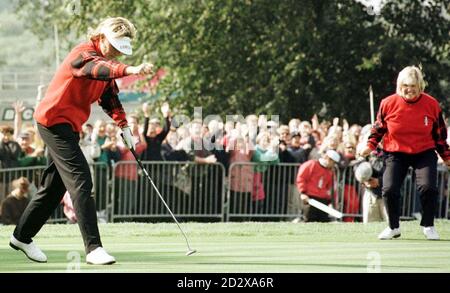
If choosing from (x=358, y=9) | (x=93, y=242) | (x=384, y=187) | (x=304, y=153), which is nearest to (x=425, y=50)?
(x=358, y=9)

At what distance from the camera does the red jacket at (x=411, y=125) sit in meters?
13.8

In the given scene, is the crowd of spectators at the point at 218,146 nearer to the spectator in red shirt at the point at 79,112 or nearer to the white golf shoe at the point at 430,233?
the white golf shoe at the point at 430,233

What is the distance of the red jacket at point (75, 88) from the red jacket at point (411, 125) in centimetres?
417

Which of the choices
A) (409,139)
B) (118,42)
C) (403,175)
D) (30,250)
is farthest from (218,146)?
(118,42)

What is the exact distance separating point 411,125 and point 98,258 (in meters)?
4.73

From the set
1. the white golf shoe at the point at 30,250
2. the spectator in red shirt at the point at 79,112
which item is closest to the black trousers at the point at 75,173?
the spectator in red shirt at the point at 79,112

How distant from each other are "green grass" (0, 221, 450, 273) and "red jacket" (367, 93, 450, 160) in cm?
107

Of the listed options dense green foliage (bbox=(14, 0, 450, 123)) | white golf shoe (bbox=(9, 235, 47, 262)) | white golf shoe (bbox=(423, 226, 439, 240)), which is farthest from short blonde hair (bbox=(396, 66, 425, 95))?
dense green foliage (bbox=(14, 0, 450, 123))

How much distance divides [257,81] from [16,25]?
133 meters

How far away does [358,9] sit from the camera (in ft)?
101

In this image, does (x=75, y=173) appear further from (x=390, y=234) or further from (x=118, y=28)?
(x=390, y=234)

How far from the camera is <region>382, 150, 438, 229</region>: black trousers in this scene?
1395 centimetres
